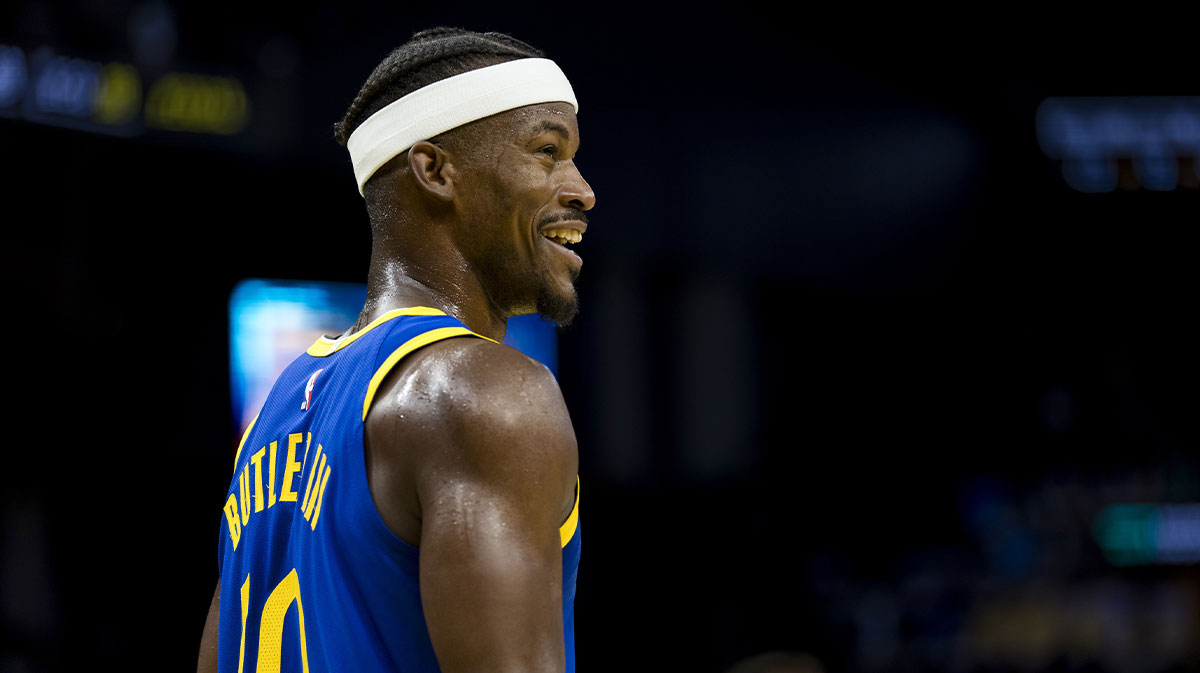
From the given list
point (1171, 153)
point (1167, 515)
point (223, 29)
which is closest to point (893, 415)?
point (1167, 515)

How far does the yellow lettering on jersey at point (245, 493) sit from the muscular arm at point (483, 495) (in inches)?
15.2

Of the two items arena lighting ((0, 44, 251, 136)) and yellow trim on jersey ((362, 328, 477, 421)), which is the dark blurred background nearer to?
arena lighting ((0, 44, 251, 136))

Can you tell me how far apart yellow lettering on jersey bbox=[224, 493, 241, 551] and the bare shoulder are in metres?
0.42

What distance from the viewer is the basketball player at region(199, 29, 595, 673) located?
1.27m

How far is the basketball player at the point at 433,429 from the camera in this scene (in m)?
1.27

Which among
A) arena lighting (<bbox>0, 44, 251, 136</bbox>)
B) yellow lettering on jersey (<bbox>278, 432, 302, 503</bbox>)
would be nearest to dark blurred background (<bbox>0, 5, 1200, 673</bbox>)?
arena lighting (<bbox>0, 44, 251, 136</bbox>)

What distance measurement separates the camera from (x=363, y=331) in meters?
1.59

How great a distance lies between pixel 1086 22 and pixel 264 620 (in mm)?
7740

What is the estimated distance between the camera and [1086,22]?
8.05m

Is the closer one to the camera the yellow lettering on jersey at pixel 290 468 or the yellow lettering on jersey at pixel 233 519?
the yellow lettering on jersey at pixel 290 468

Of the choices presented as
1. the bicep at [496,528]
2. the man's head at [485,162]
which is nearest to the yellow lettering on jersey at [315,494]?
the bicep at [496,528]

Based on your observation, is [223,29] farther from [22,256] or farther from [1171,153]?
[1171,153]

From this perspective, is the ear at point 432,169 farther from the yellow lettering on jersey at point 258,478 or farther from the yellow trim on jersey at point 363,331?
the yellow lettering on jersey at point 258,478

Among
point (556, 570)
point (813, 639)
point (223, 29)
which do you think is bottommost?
point (813, 639)
